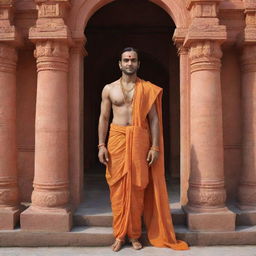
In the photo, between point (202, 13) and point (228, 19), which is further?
point (228, 19)

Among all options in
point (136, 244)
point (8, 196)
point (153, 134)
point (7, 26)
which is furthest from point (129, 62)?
point (8, 196)

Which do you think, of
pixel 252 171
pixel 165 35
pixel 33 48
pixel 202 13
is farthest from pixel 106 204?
A: pixel 165 35

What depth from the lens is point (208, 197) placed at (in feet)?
17.5

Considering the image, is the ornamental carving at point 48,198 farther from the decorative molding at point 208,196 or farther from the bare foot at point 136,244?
the decorative molding at point 208,196

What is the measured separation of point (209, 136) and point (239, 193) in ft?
4.67

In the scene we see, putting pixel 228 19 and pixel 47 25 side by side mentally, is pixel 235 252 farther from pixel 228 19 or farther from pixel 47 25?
pixel 47 25

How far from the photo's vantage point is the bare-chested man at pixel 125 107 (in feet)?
16.4

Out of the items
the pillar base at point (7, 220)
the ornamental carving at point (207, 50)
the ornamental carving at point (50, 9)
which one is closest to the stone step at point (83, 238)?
the pillar base at point (7, 220)

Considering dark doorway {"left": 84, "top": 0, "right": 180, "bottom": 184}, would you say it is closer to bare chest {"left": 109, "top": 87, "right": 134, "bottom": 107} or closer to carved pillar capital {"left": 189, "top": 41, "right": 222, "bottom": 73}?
carved pillar capital {"left": 189, "top": 41, "right": 222, "bottom": 73}

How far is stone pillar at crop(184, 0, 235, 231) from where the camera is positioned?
5.34 meters

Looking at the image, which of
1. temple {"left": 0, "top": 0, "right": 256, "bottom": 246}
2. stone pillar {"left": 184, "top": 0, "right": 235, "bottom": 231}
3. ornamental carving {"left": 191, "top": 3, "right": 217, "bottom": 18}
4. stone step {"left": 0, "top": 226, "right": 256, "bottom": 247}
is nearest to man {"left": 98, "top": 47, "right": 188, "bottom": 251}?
stone step {"left": 0, "top": 226, "right": 256, "bottom": 247}

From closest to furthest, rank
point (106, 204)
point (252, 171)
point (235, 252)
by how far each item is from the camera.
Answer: point (235, 252) → point (252, 171) → point (106, 204)

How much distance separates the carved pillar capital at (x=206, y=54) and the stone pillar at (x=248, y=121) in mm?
645

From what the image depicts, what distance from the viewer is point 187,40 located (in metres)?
5.45
